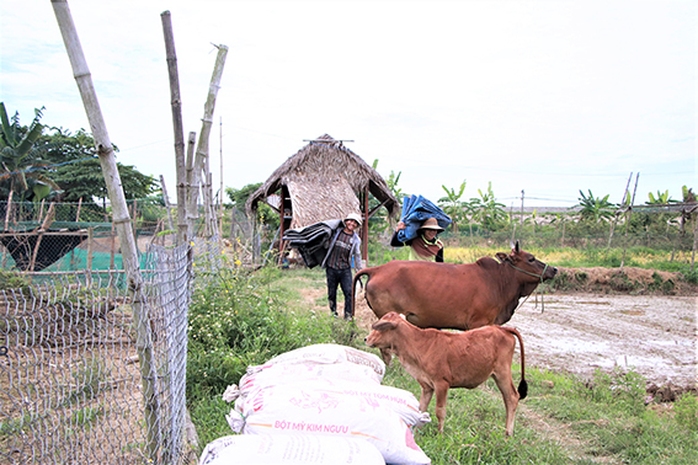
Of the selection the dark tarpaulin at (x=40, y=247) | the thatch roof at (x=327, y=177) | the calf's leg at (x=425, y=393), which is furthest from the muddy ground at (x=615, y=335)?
the dark tarpaulin at (x=40, y=247)

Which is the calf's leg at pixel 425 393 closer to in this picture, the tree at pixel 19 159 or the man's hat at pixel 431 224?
the man's hat at pixel 431 224

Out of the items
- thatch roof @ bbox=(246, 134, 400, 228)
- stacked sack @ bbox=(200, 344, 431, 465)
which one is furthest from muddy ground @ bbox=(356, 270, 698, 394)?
thatch roof @ bbox=(246, 134, 400, 228)

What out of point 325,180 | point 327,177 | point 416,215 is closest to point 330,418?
point 416,215

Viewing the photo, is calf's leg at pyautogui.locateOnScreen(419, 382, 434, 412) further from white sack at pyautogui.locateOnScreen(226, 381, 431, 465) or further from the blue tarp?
the blue tarp

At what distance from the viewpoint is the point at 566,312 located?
38.6 ft

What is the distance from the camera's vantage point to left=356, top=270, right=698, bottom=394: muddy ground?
728cm

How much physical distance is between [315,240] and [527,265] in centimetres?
341

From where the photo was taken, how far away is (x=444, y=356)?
4.28m

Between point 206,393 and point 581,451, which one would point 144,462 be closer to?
point 206,393

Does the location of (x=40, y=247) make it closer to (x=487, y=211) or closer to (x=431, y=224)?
(x=431, y=224)

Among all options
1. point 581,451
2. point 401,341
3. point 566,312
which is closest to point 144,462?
point 401,341

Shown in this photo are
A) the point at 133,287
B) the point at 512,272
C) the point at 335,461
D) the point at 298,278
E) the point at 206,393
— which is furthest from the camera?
the point at 298,278

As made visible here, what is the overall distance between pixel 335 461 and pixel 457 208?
89.6 ft

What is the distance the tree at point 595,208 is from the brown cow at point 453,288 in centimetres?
2200
